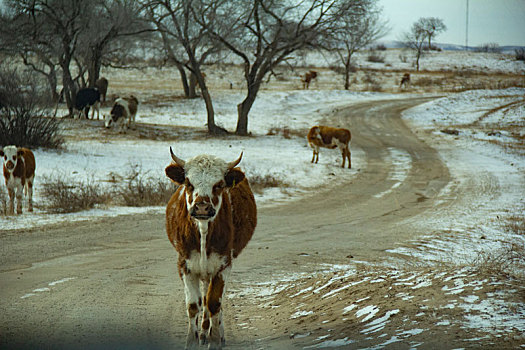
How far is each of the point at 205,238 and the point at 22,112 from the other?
17.3m

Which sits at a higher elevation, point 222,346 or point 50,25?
point 50,25

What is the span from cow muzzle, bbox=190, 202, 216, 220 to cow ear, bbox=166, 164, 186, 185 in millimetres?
661

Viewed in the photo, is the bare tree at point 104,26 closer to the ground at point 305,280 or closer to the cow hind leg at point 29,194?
the cow hind leg at point 29,194

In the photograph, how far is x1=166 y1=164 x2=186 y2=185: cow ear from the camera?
5.54 m

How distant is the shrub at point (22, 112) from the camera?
19906 mm

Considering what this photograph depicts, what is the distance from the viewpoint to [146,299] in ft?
24.4

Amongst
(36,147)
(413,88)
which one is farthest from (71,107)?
(413,88)

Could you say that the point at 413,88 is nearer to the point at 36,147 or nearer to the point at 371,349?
the point at 36,147

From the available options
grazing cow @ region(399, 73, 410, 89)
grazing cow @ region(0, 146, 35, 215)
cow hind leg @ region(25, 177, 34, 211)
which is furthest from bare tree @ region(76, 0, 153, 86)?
grazing cow @ region(399, 73, 410, 89)

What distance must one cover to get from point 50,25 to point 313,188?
2175 cm

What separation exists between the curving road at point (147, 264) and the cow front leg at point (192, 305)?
0.33 metres

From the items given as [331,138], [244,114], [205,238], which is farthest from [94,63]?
[205,238]

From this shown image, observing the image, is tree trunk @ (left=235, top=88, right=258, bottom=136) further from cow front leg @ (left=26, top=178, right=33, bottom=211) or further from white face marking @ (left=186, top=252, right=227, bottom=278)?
white face marking @ (left=186, top=252, right=227, bottom=278)

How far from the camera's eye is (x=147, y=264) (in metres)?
9.35
